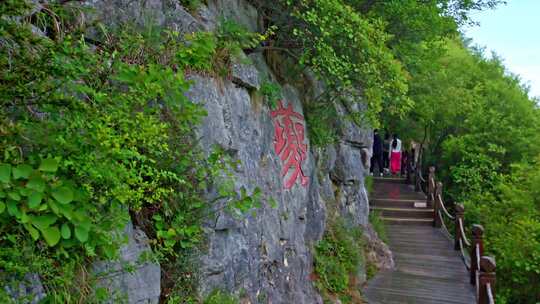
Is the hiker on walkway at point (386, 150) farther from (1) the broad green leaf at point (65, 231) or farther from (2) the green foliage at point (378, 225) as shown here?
(1) the broad green leaf at point (65, 231)

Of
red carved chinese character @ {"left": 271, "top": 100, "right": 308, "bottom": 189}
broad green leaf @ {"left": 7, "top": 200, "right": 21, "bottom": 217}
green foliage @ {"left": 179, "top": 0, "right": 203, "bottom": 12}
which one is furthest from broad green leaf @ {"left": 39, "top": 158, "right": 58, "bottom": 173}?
red carved chinese character @ {"left": 271, "top": 100, "right": 308, "bottom": 189}

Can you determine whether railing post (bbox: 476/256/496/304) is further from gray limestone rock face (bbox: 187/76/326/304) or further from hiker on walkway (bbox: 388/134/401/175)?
hiker on walkway (bbox: 388/134/401/175)

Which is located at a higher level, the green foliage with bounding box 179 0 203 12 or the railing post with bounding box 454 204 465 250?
the green foliage with bounding box 179 0 203 12

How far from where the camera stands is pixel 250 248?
17.9ft

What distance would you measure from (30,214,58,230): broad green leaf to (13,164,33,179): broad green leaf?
0.79 ft

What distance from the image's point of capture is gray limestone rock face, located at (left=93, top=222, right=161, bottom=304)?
3199mm

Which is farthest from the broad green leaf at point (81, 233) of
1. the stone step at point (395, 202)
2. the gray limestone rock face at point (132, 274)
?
the stone step at point (395, 202)

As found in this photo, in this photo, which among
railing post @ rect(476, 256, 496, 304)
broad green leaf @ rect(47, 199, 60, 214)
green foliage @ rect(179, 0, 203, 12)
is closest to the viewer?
broad green leaf @ rect(47, 199, 60, 214)

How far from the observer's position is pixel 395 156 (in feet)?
65.2

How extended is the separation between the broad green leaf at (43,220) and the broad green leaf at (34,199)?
12cm

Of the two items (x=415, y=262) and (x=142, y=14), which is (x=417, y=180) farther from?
(x=142, y=14)

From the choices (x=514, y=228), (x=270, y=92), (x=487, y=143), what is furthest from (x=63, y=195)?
(x=487, y=143)

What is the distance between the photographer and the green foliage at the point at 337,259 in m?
8.33

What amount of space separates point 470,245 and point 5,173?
10.0 metres
